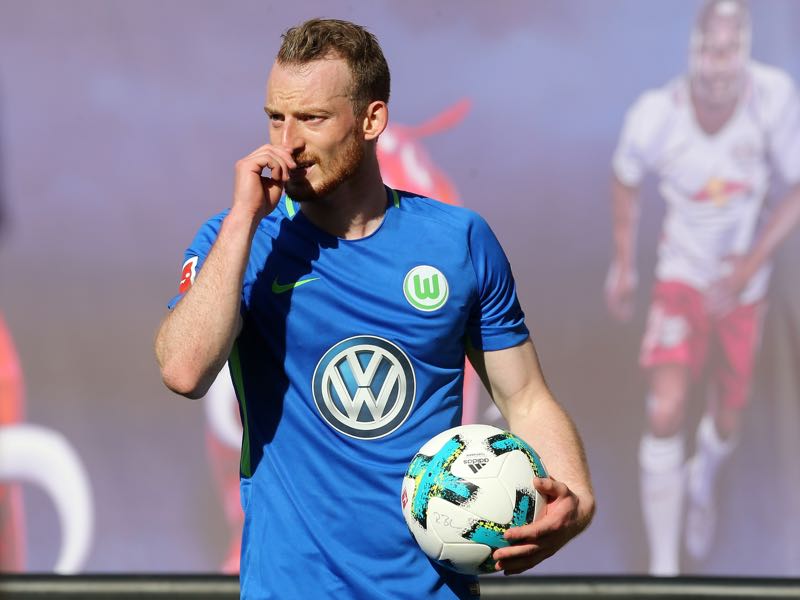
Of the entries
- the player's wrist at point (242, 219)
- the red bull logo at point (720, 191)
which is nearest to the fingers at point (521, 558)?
the player's wrist at point (242, 219)

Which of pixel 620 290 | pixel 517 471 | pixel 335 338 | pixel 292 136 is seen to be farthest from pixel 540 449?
pixel 620 290

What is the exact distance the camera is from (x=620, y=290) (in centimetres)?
602

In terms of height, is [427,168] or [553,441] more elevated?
[427,168]

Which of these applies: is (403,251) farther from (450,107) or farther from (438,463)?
(450,107)

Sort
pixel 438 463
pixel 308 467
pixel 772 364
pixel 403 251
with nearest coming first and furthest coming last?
pixel 438 463, pixel 308 467, pixel 403 251, pixel 772 364

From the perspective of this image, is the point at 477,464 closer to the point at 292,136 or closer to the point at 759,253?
the point at 292,136

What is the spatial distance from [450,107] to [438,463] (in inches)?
144

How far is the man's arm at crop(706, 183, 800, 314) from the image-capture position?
595 cm

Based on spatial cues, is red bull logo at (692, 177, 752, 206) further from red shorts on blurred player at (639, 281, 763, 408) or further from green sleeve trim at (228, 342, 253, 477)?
green sleeve trim at (228, 342, 253, 477)

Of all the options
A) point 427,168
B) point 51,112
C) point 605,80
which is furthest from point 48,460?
point 605,80

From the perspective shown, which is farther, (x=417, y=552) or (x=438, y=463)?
(x=417, y=552)

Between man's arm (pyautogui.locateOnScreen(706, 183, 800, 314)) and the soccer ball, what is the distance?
11.4 ft

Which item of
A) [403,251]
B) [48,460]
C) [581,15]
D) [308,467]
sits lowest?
[48,460]

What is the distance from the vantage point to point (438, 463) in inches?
106
